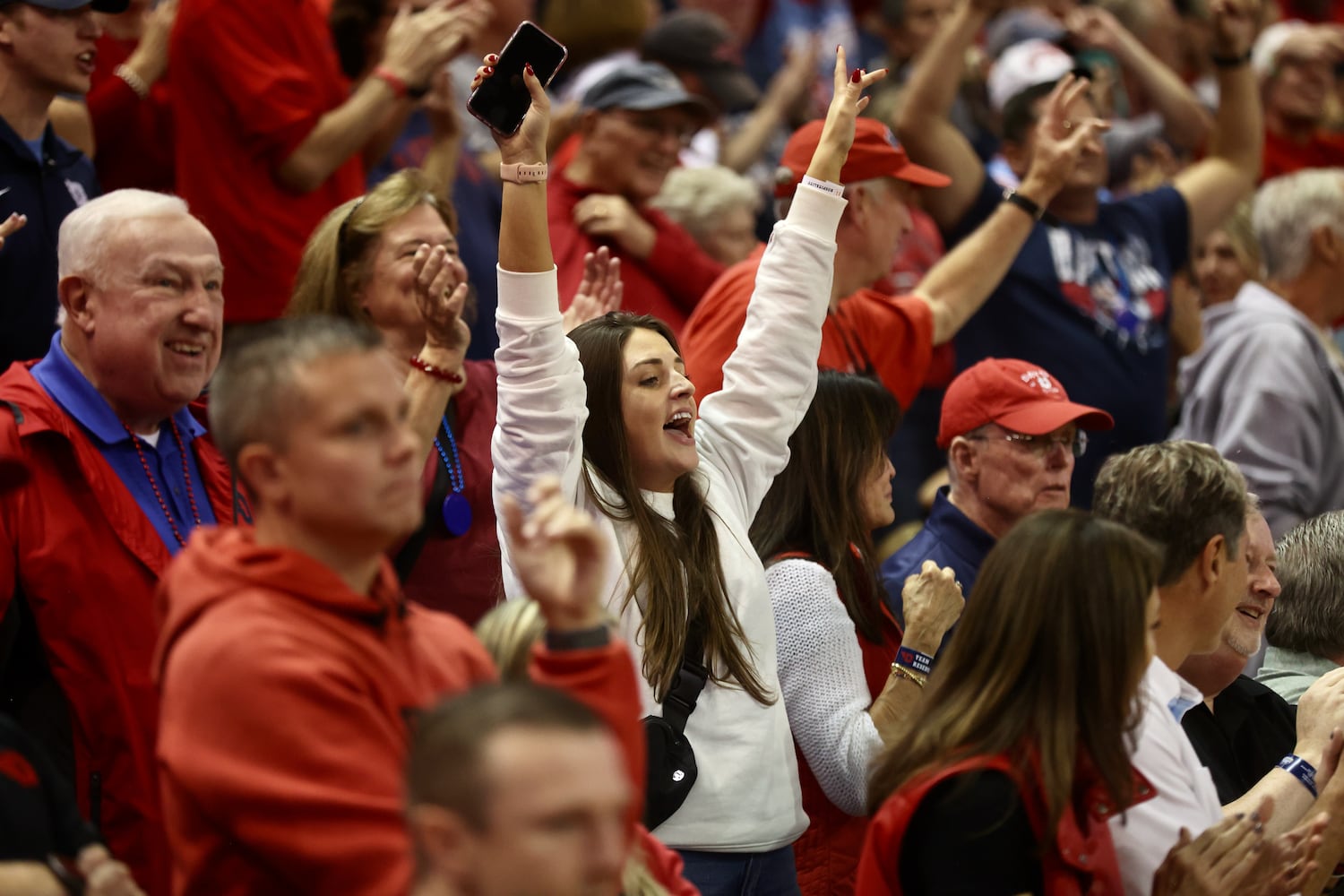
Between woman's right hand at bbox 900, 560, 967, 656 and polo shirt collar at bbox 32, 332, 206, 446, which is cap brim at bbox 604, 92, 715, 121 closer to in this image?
woman's right hand at bbox 900, 560, 967, 656

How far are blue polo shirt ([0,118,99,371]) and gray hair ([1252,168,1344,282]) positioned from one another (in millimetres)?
3874

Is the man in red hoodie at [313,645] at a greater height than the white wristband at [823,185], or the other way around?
the white wristband at [823,185]

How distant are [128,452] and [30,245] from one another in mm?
1094

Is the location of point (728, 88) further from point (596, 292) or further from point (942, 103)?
point (596, 292)

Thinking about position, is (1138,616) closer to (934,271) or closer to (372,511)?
(372,511)

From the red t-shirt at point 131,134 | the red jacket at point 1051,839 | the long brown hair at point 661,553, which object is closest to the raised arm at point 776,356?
the long brown hair at point 661,553

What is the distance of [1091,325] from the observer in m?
5.14

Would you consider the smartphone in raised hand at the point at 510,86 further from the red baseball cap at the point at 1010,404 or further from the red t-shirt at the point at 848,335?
the red baseball cap at the point at 1010,404

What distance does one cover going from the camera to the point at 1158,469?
3158 mm

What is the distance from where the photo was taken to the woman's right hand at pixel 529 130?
290cm

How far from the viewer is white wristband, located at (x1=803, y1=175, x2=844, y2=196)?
3.32 metres

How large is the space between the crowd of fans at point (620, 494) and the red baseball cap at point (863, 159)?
0.02m

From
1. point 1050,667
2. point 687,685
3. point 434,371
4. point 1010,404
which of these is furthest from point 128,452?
point 1010,404

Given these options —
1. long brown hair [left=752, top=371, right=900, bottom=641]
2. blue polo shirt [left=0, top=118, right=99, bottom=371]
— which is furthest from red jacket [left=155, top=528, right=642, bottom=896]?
blue polo shirt [left=0, top=118, right=99, bottom=371]
